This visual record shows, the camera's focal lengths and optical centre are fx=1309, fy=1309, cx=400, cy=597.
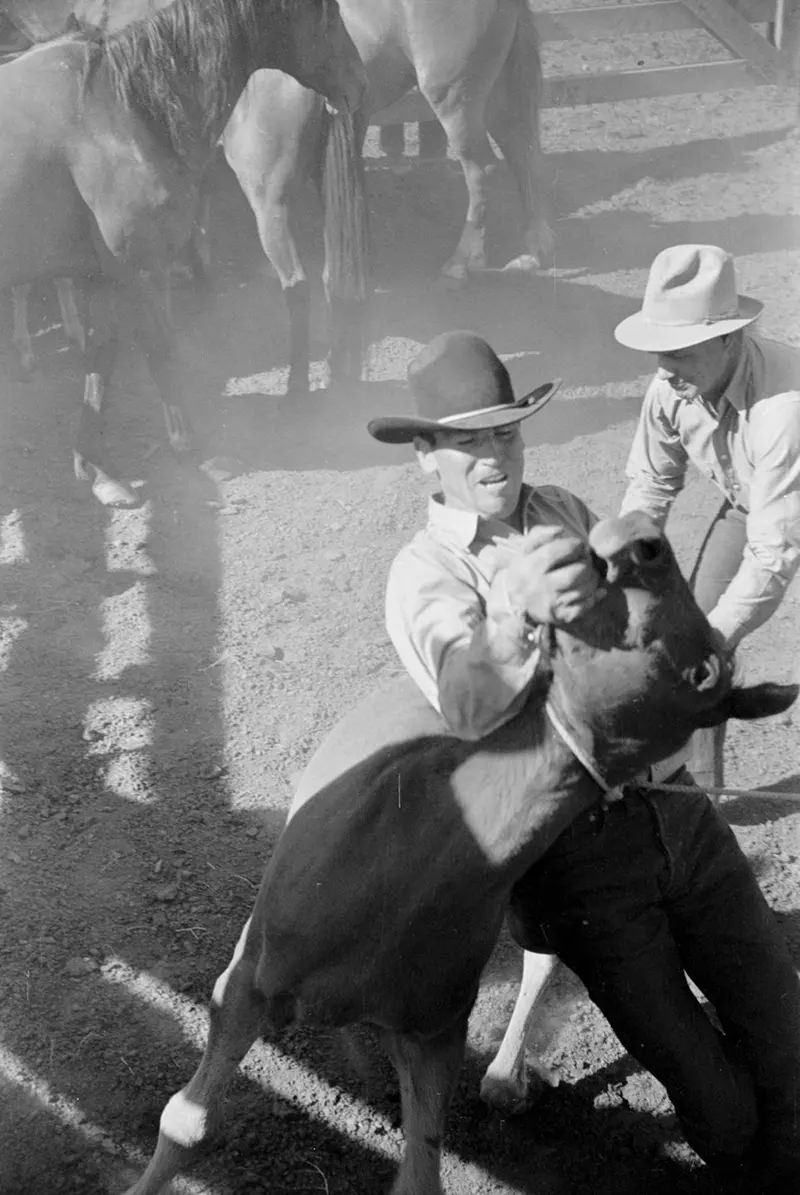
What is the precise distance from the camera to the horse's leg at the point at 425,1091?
2.77 m

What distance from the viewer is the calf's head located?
7.15ft

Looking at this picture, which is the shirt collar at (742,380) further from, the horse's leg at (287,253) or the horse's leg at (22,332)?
the horse's leg at (22,332)

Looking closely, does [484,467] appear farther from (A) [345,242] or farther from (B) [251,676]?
(A) [345,242]

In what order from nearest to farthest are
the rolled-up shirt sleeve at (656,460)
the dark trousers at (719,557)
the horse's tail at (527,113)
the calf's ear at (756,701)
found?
the calf's ear at (756,701) < the rolled-up shirt sleeve at (656,460) < the dark trousers at (719,557) < the horse's tail at (527,113)

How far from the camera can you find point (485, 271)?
9648 mm

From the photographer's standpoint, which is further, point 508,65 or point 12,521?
point 508,65

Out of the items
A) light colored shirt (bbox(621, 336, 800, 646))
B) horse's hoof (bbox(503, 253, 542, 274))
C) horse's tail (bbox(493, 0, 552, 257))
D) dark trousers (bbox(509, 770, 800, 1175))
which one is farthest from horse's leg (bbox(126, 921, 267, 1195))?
horse's tail (bbox(493, 0, 552, 257))

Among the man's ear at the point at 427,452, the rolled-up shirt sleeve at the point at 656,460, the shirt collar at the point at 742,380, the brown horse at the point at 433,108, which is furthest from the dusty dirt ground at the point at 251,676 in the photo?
the man's ear at the point at 427,452

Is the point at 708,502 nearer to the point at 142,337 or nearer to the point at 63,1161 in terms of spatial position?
the point at 142,337

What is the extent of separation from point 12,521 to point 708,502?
359cm

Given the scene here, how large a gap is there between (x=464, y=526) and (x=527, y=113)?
787 cm

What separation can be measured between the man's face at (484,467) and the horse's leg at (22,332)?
597cm

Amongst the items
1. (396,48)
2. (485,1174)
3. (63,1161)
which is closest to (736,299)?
(485,1174)

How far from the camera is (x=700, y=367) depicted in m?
3.60
